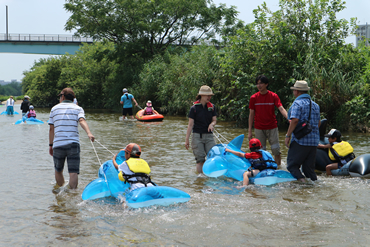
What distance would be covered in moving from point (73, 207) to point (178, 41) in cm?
3425

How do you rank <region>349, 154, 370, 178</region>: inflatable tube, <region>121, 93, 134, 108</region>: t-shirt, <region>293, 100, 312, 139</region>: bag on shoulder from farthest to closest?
1. <region>121, 93, 134, 108</region>: t-shirt
2. <region>349, 154, 370, 178</region>: inflatable tube
3. <region>293, 100, 312, 139</region>: bag on shoulder

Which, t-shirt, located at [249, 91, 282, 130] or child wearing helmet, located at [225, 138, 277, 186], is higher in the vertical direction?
t-shirt, located at [249, 91, 282, 130]

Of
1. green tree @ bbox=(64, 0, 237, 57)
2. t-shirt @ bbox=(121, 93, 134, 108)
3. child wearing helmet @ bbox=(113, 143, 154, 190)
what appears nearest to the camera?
child wearing helmet @ bbox=(113, 143, 154, 190)

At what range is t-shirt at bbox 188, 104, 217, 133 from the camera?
7461mm

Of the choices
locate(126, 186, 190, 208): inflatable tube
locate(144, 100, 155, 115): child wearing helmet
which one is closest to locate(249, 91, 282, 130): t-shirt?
locate(126, 186, 190, 208): inflatable tube

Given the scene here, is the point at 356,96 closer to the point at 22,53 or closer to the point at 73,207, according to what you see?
the point at 73,207

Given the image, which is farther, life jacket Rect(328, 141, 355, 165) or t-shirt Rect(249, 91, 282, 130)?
life jacket Rect(328, 141, 355, 165)

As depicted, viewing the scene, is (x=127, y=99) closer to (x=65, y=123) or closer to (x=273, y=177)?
(x=65, y=123)

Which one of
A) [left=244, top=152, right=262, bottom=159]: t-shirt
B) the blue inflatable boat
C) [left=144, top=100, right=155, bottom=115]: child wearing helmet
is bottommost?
the blue inflatable boat

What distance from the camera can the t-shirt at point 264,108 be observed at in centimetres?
742

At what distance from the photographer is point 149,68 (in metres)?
31.0

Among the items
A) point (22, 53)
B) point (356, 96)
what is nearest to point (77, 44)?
point (22, 53)

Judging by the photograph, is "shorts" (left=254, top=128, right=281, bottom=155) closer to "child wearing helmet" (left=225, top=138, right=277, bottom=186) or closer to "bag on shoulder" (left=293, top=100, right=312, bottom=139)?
"child wearing helmet" (left=225, top=138, right=277, bottom=186)

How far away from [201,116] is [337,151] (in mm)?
2794
